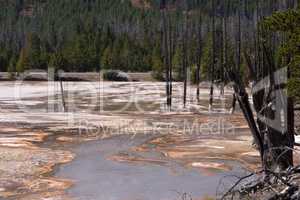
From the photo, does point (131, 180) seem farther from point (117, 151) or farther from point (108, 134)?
point (108, 134)

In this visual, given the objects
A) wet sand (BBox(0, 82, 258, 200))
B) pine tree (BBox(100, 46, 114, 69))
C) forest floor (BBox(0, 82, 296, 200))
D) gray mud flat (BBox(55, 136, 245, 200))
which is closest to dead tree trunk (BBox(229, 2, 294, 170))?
gray mud flat (BBox(55, 136, 245, 200))

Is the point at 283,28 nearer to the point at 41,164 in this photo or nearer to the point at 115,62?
the point at 41,164

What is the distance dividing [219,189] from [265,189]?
551 cm

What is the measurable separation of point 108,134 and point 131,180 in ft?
38.1

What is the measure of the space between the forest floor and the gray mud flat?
42cm

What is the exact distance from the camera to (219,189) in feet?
48.0

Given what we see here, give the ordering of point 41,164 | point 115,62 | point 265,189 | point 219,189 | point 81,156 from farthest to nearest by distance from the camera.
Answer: point 115,62 < point 81,156 < point 41,164 < point 219,189 < point 265,189

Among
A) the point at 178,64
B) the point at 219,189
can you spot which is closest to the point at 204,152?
the point at 219,189

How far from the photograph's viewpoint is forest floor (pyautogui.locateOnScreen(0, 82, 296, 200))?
696 inches

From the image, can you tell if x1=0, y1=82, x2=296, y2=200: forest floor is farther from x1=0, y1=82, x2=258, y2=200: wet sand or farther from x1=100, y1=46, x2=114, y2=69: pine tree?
x1=100, y1=46, x2=114, y2=69: pine tree

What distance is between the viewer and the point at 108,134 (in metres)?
28.0

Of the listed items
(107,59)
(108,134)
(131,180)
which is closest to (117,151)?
(108,134)

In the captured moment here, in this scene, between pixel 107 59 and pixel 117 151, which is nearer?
pixel 117 151

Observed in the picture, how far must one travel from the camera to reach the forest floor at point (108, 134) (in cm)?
1767
